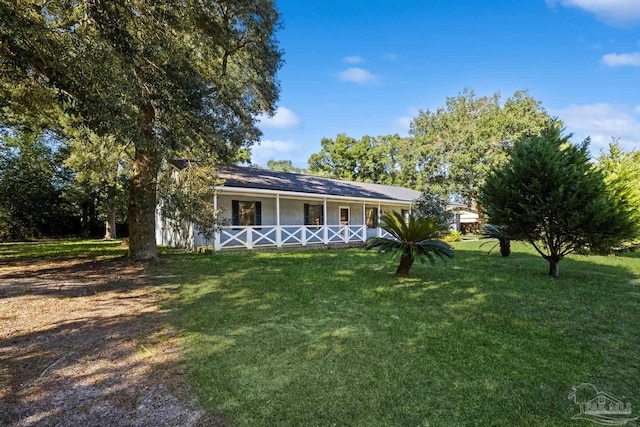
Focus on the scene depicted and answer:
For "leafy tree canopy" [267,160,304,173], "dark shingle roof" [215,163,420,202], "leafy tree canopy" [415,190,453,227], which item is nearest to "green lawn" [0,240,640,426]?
"dark shingle roof" [215,163,420,202]

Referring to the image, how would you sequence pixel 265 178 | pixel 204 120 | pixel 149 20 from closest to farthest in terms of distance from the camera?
1. pixel 149 20
2. pixel 204 120
3. pixel 265 178

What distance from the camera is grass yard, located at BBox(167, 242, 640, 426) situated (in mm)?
2785

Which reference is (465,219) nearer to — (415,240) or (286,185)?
(286,185)

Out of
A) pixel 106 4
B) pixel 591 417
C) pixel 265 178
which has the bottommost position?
Result: pixel 591 417

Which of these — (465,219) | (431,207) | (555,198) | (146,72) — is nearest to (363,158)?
(465,219)

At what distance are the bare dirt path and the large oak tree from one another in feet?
9.82

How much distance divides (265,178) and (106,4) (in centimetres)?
1067

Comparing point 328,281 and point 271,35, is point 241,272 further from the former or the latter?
point 271,35

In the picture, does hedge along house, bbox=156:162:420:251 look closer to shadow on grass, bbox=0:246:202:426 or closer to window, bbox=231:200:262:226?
window, bbox=231:200:262:226

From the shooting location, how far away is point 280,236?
14.5 m

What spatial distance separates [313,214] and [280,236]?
13.6 feet

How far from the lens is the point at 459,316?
16.3 feet

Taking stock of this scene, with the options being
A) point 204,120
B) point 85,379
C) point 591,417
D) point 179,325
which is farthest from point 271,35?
point 591,417

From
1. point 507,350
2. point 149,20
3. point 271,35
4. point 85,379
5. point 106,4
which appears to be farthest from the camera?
point 271,35
